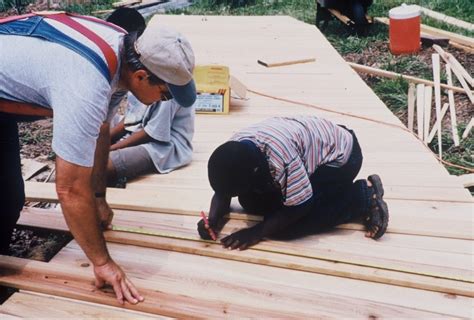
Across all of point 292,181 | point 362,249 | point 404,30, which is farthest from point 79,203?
point 404,30

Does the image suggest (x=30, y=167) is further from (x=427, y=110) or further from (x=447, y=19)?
(x=447, y=19)

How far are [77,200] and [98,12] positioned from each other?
8021 mm

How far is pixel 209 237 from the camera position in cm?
260

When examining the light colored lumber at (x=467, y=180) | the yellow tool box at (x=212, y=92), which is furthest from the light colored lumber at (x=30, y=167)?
the light colored lumber at (x=467, y=180)

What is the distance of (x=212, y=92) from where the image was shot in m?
4.22

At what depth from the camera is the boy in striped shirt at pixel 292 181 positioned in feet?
7.82

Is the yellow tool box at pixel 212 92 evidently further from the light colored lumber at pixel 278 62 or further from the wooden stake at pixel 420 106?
the wooden stake at pixel 420 106

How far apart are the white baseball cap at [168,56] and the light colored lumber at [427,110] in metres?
2.78

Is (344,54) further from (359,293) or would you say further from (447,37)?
(359,293)

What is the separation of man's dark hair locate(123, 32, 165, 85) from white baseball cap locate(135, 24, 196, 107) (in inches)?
0.6

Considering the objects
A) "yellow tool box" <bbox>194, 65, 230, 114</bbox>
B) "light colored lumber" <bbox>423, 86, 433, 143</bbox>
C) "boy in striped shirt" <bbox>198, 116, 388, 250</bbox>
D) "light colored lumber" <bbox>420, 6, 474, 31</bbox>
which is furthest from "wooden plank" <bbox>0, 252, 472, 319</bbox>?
"light colored lumber" <bbox>420, 6, 474, 31</bbox>

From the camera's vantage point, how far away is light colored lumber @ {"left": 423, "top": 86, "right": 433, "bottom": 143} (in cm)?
450

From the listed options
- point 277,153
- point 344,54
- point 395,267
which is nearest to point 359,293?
point 395,267

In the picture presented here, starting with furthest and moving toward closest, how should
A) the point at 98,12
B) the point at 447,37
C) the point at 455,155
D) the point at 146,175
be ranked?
the point at 98,12
the point at 447,37
the point at 455,155
the point at 146,175
